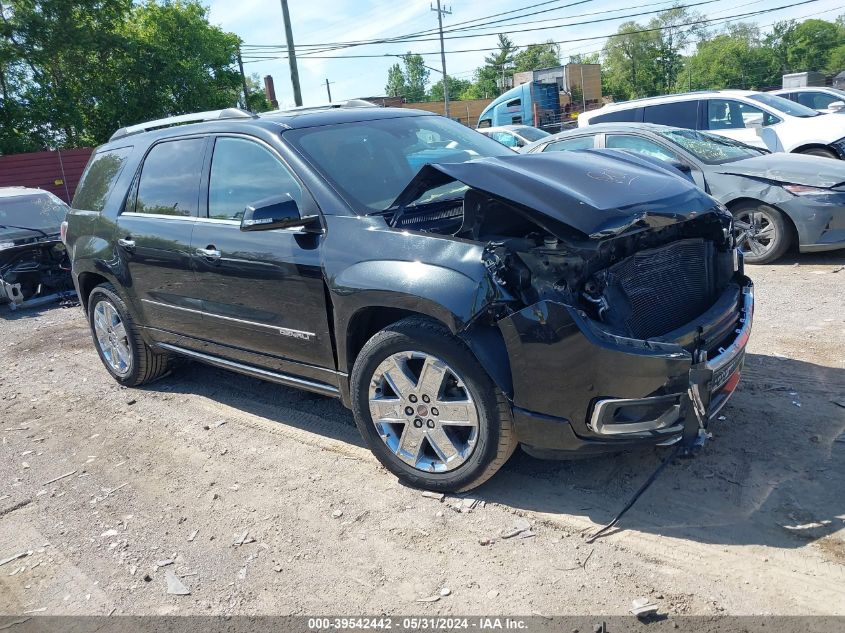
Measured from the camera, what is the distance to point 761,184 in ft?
23.5

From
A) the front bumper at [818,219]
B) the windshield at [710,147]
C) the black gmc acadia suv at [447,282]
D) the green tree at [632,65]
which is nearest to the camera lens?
the black gmc acadia suv at [447,282]

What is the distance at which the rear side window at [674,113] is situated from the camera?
10906mm

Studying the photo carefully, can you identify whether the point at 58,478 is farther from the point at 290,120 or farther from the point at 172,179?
the point at 290,120

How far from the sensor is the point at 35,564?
11.0ft

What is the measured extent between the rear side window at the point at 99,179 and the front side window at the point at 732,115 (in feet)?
29.3

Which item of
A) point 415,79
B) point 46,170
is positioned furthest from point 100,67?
point 415,79

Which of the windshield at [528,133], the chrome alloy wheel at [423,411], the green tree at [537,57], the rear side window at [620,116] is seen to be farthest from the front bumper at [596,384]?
the green tree at [537,57]

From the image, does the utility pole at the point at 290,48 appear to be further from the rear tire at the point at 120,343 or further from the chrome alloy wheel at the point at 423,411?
the chrome alloy wheel at the point at 423,411

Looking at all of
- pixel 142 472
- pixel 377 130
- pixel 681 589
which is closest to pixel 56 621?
pixel 142 472

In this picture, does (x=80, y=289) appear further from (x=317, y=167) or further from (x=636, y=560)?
(x=636, y=560)

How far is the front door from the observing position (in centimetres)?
376

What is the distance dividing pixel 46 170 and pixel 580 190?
23.2 m

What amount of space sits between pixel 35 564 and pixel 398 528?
5.72 ft

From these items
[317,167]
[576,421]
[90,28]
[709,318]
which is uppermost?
[90,28]
